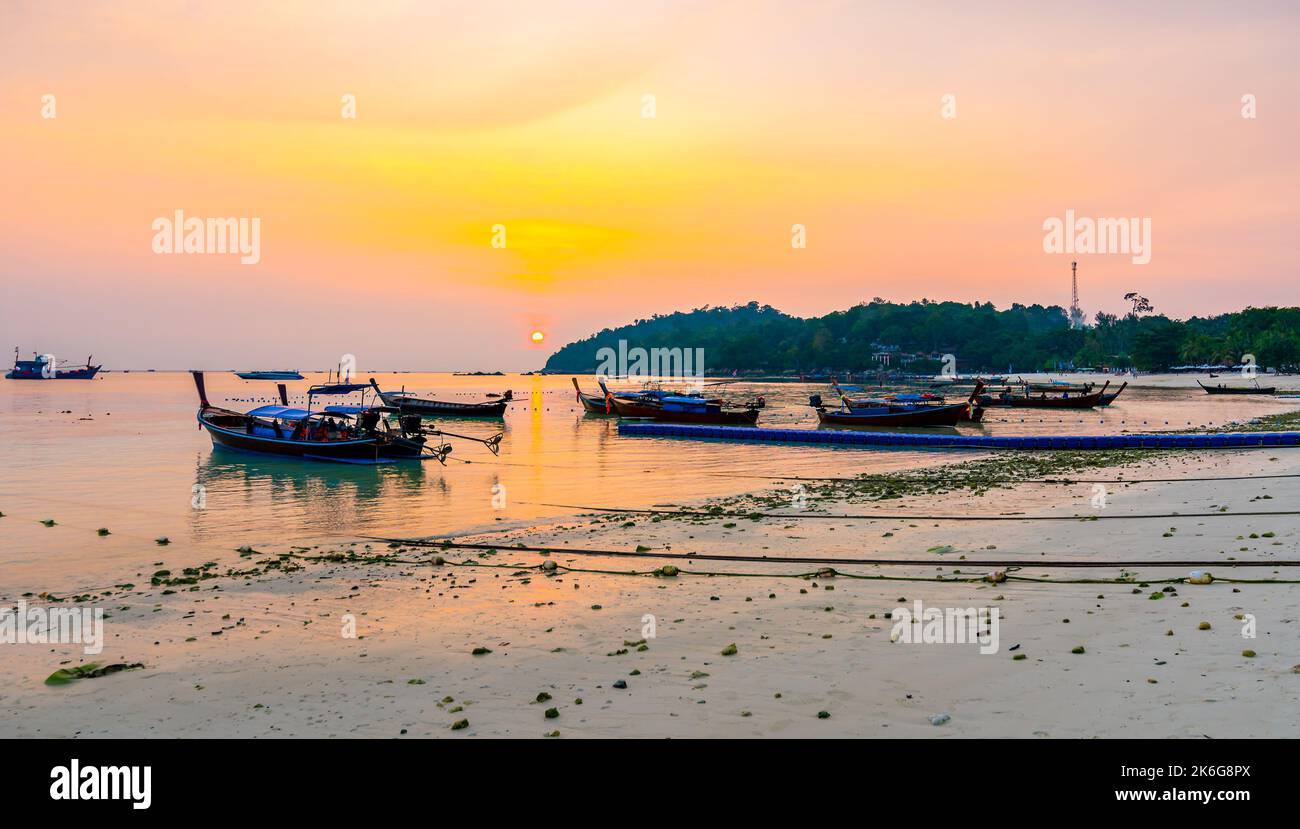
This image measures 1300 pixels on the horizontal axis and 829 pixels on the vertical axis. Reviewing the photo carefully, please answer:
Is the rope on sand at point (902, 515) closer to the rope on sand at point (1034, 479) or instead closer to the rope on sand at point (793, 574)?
the rope on sand at point (793, 574)

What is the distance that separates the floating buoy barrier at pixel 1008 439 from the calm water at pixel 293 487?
2748mm

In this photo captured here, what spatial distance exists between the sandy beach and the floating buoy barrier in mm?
25424

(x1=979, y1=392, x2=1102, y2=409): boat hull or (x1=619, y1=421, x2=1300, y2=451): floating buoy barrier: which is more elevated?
(x1=979, y1=392, x2=1102, y2=409): boat hull

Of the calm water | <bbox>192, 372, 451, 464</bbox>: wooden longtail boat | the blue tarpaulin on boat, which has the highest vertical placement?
the blue tarpaulin on boat

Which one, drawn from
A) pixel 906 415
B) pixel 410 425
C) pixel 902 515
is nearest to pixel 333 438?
pixel 410 425

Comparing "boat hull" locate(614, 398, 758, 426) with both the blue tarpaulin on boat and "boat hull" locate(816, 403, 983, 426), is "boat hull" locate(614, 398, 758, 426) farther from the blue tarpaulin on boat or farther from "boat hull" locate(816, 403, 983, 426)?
the blue tarpaulin on boat

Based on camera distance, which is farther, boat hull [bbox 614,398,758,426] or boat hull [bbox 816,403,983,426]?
boat hull [bbox 614,398,758,426]

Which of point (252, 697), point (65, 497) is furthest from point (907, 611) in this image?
point (65, 497)

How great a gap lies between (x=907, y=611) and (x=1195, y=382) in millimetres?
159883

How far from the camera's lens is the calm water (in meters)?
19.8

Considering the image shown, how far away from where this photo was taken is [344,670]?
31.0 ft

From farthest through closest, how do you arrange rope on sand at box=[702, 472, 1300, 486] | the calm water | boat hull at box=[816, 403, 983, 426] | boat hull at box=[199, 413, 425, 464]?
boat hull at box=[816, 403, 983, 426] < boat hull at box=[199, 413, 425, 464] < rope on sand at box=[702, 472, 1300, 486] < the calm water
